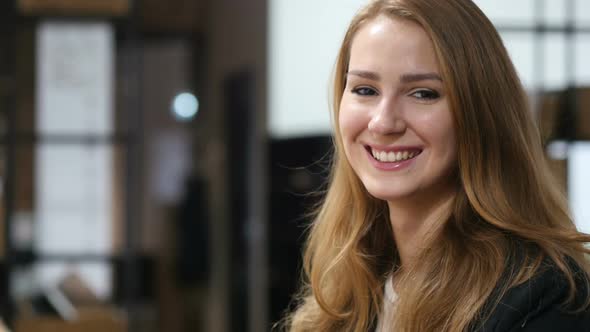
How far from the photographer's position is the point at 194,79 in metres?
6.92

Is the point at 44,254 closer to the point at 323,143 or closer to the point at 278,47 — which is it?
the point at 323,143

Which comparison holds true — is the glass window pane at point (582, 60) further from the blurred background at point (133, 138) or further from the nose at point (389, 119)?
the nose at point (389, 119)

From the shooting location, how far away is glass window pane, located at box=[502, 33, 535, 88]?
3189mm

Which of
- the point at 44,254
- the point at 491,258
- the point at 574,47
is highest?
the point at 574,47

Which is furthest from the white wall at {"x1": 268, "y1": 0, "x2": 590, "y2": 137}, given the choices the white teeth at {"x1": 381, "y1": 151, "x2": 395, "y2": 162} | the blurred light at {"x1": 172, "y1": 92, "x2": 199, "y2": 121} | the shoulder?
the blurred light at {"x1": 172, "y1": 92, "x2": 199, "y2": 121}

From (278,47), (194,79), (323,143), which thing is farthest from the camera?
(194,79)

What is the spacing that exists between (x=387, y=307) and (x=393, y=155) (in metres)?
0.28

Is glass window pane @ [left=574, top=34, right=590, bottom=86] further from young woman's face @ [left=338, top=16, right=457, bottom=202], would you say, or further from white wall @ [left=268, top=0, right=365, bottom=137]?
young woman's face @ [left=338, top=16, right=457, bottom=202]

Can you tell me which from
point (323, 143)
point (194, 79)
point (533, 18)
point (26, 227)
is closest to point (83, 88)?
point (26, 227)

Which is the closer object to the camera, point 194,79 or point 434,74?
point 434,74

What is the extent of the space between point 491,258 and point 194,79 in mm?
5843

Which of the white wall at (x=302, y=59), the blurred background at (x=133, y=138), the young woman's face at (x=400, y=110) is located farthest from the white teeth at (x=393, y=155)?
the white wall at (x=302, y=59)

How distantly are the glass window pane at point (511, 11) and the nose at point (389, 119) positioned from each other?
Answer: 6.77 feet

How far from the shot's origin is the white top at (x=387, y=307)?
55.9 inches
